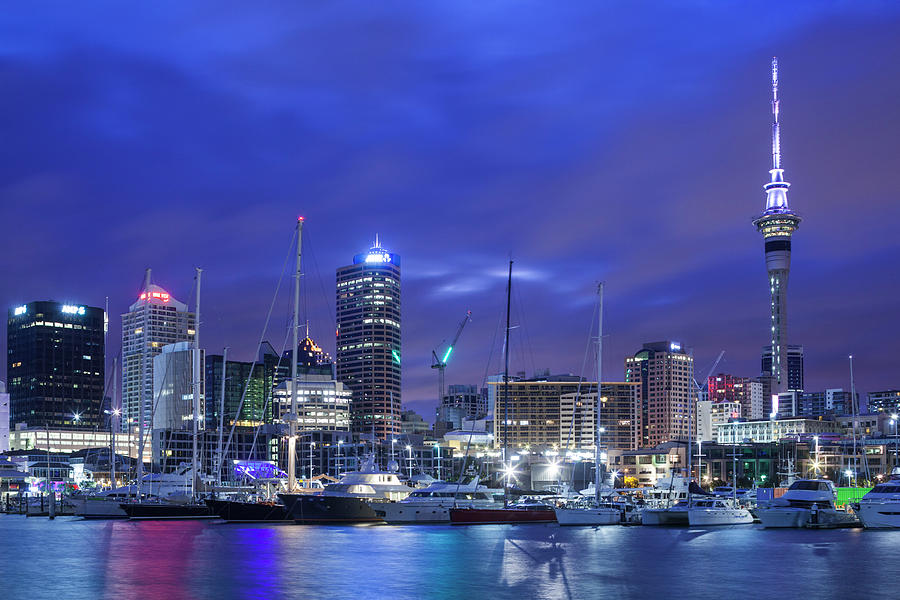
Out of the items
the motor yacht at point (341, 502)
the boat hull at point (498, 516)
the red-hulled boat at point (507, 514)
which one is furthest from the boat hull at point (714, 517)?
the motor yacht at point (341, 502)

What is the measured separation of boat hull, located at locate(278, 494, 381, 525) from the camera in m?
106

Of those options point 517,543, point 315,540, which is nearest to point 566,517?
point 517,543

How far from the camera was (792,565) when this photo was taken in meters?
62.3

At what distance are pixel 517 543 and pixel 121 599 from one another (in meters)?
39.5

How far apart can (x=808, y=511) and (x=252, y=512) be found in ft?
182

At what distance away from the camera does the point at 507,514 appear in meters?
108

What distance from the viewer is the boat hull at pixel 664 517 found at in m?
108

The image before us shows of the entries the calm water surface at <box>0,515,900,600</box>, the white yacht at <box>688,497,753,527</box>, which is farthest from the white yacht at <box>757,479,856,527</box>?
the calm water surface at <box>0,515,900,600</box>

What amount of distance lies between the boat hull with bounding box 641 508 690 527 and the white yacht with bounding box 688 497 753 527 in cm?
352

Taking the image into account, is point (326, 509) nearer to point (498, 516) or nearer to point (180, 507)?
point (498, 516)

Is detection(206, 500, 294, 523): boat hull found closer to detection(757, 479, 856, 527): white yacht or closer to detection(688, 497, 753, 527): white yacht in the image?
detection(688, 497, 753, 527): white yacht

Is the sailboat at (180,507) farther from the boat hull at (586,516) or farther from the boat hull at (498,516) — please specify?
the boat hull at (586,516)

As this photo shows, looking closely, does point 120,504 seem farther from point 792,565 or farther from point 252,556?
point 792,565

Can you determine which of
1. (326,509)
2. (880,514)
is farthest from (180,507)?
(880,514)
